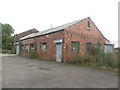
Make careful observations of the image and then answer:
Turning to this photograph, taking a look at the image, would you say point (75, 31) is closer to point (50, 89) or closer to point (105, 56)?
point (105, 56)

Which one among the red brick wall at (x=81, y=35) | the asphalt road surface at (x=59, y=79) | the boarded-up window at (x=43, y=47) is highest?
the red brick wall at (x=81, y=35)

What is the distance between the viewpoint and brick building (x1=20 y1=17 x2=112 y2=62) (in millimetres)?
18281

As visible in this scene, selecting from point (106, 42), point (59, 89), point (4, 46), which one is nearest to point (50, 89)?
point (59, 89)

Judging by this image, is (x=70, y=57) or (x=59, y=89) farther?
(x=70, y=57)

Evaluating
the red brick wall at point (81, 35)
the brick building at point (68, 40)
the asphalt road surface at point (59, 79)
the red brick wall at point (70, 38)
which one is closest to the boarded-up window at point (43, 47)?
the brick building at point (68, 40)

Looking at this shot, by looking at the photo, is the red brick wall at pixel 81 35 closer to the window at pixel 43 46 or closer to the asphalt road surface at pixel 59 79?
the window at pixel 43 46

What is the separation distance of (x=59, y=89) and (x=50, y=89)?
35 cm

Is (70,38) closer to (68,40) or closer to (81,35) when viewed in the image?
(68,40)

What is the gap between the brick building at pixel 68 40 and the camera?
1828cm

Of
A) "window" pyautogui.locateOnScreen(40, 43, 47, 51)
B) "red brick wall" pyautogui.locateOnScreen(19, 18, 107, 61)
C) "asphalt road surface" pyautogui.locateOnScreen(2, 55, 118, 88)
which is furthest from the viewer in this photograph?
"window" pyautogui.locateOnScreen(40, 43, 47, 51)

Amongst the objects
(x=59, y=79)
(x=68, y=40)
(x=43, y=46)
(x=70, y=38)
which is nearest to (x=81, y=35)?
(x=70, y=38)

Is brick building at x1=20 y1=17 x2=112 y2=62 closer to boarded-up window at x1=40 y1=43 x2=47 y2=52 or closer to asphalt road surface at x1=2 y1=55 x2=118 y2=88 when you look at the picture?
boarded-up window at x1=40 y1=43 x2=47 y2=52

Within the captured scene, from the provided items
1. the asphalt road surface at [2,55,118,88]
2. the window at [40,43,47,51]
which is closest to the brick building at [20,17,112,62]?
the window at [40,43,47,51]

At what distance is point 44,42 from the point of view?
73.8ft
